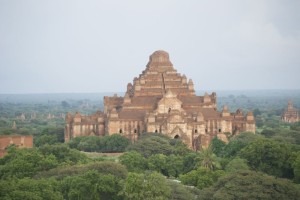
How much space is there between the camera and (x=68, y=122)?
7706cm

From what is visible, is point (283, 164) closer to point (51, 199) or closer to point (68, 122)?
point (51, 199)

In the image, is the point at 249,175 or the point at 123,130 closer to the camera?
→ the point at 249,175

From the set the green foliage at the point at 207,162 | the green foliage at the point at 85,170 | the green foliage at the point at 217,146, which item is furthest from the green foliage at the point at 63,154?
the green foliage at the point at 217,146

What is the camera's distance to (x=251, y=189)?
37.8 m

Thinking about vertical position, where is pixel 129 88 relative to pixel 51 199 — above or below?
above

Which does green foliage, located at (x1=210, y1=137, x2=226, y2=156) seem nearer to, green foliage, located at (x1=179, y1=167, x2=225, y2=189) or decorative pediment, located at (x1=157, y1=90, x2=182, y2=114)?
decorative pediment, located at (x1=157, y1=90, x2=182, y2=114)

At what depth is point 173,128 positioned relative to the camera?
71188 mm

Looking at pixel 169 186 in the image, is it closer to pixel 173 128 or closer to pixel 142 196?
pixel 142 196

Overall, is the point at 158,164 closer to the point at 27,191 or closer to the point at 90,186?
the point at 90,186

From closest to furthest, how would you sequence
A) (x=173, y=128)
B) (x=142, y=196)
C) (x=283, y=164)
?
(x=142, y=196) < (x=283, y=164) < (x=173, y=128)

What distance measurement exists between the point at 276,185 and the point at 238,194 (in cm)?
265

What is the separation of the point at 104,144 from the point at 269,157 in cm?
2359

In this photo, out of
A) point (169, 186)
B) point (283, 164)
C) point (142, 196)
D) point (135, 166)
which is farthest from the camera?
point (135, 166)

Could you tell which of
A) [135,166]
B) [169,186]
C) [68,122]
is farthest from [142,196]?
[68,122]
